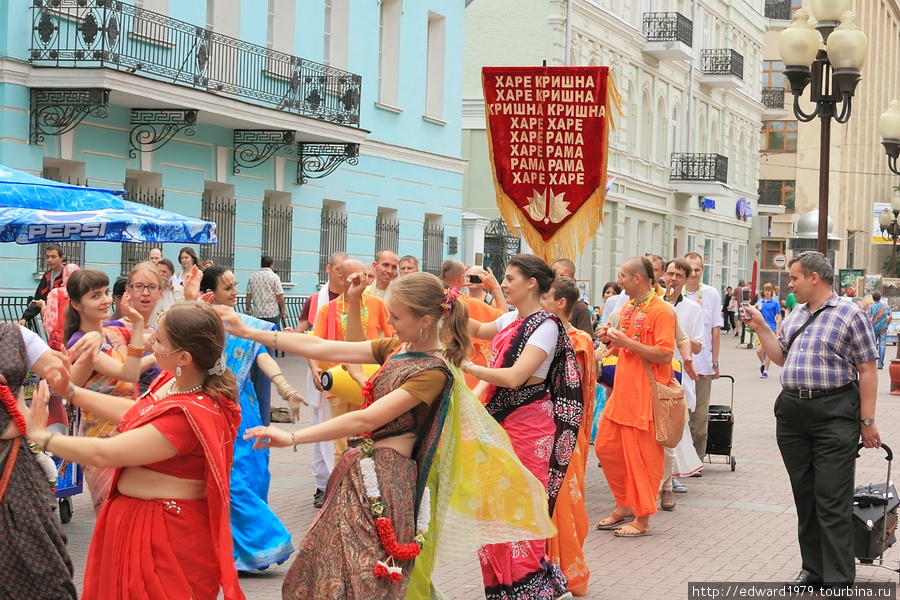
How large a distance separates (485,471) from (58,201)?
24.0 ft

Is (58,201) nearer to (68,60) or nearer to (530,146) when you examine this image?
(530,146)

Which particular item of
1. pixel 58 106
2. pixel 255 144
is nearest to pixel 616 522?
pixel 58 106

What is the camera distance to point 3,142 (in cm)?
1683

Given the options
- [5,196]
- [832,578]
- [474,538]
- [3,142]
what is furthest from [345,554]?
[3,142]

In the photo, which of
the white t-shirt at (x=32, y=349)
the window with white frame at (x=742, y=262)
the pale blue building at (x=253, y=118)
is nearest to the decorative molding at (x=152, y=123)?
the pale blue building at (x=253, y=118)

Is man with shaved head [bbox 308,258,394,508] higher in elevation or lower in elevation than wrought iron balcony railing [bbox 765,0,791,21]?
lower

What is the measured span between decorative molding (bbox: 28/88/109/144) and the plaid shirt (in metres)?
12.1

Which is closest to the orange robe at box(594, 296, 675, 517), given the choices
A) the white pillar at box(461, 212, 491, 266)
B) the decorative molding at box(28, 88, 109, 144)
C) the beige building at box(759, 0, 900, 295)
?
the decorative molding at box(28, 88, 109, 144)

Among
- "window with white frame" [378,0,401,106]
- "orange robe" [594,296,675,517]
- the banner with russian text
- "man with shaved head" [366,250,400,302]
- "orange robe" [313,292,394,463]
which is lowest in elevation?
"orange robe" [594,296,675,517]

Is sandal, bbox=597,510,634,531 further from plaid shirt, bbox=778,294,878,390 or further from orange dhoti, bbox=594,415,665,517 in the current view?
plaid shirt, bbox=778,294,878,390

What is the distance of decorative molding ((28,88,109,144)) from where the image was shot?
1722 centimetres

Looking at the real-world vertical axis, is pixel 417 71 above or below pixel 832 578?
above

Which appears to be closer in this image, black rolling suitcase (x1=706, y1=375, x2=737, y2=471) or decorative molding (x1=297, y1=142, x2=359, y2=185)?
black rolling suitcase (x1=706, y1=375, x2=737, y2=471)

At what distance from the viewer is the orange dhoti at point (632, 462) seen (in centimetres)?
908
